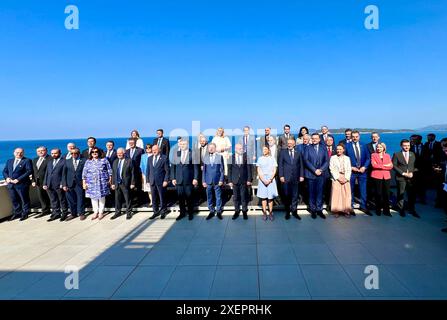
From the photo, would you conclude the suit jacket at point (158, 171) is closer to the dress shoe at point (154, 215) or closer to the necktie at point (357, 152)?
the dress shoe at point (154, 215)

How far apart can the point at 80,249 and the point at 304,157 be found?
16.6 ft

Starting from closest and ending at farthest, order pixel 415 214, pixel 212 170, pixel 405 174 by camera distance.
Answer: pixel 415 214 < pixel 405 174 < pixel 212 170

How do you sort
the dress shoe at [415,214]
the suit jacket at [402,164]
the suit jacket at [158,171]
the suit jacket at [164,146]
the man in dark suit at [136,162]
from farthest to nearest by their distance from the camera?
the suit jacket at [164,146] → the man in dark suit at [136,162] → the suit jacket at [158,171] → the suit jacket at [402,164] → the dress shoe at [415,214]

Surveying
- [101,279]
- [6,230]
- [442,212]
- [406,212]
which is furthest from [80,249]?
[442,212]

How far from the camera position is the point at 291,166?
5605mm

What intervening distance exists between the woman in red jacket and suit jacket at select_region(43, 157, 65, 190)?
7598 millimetres

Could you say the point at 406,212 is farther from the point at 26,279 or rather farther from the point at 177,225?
the point at 26,279

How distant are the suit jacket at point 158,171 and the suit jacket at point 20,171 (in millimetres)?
3092

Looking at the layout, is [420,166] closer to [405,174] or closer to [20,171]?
[405,174]

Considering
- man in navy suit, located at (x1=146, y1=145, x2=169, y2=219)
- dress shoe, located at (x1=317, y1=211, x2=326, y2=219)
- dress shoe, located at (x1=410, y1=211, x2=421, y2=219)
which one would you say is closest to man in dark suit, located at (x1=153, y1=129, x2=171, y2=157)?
man in navy suit, located at (x1=146, y1=145, x2=169, y2=219)

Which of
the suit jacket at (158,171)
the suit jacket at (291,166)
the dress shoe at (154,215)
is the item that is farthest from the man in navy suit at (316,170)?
the dress shoe at (154,215)

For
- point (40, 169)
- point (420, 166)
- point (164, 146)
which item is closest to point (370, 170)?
point (420, 166)

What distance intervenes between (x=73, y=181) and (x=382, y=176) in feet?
24.4

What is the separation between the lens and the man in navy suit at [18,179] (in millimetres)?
6000
